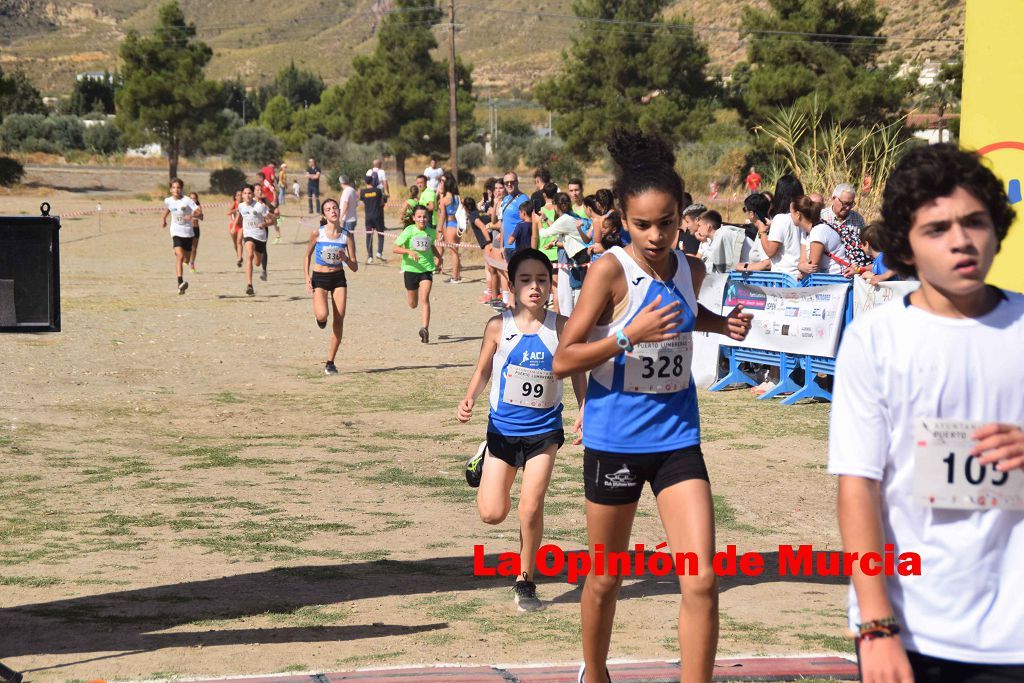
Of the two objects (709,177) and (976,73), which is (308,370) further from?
(709,177)

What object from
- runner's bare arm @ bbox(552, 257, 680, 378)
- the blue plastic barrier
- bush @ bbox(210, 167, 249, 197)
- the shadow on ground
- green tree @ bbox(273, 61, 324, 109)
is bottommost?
the shadow on ground

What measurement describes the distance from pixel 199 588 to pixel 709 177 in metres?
41.1

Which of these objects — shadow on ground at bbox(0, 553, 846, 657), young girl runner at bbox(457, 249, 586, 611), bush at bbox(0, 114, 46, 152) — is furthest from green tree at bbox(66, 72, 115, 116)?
young girl runner at bbox(457, 249, 586, 611)

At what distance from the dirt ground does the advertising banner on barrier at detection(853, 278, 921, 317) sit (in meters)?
1.08

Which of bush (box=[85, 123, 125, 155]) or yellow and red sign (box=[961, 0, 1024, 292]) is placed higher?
bush (box=[85, 123, 125, 155])

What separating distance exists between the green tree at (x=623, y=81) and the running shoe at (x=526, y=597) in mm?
54515

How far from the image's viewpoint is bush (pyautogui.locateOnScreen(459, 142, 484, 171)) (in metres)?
69.4

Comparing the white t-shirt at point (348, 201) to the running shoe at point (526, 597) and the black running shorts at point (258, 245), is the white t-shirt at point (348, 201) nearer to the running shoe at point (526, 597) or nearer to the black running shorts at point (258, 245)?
the black running shorts at point (258, 245)

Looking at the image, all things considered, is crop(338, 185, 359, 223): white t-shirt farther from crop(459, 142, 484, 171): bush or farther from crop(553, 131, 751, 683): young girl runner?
crop(459, 142, 484, 171): bush

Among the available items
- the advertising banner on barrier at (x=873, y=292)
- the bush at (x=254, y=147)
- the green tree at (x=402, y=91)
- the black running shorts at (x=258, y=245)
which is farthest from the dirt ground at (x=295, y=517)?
the bush at (x=254, y=147)

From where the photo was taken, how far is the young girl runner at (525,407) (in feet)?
22.0

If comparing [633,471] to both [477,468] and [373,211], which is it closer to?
[477,468]

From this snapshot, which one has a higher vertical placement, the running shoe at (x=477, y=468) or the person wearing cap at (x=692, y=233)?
the person wearing cap at (x=692, y=233)

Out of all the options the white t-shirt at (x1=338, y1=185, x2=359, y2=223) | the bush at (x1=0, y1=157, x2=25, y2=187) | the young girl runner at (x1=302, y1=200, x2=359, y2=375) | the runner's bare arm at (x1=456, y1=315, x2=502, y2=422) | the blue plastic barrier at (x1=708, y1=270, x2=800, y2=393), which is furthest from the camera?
the bush at (x1=0, y1=157, x2=25, y2=187)
